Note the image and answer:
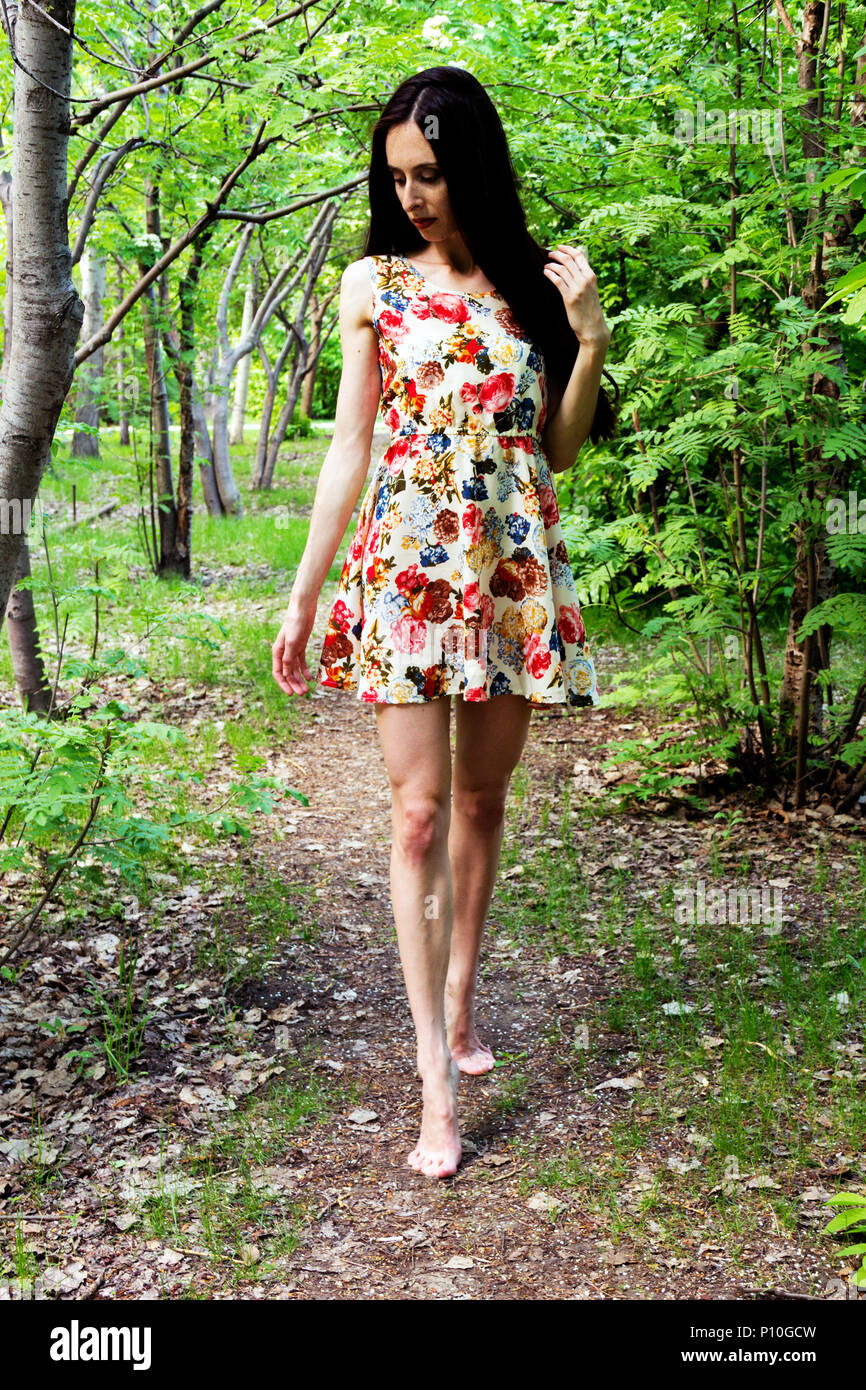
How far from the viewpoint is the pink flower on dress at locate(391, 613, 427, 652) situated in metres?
2.32

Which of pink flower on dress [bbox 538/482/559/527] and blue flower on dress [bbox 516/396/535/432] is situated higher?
blue flower on dress [bbox 516/396/535/432]

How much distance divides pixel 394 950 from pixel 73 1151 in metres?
1.28

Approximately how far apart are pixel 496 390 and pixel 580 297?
249 millimetres

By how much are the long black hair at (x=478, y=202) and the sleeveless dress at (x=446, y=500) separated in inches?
2.7

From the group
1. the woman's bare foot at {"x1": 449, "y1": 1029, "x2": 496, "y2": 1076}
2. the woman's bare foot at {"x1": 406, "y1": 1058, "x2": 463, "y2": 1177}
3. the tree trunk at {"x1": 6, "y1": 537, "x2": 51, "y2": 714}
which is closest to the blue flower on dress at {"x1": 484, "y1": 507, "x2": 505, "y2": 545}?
the woman's bare foot at {"x1": 406, "y1": 1058, "x2": 463, "y2": 1177}

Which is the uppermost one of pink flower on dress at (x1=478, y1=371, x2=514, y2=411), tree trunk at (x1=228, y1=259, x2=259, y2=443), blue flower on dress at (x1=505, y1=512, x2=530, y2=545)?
tree trunk at (x1=228, y1=259, x2=259, y2=443)

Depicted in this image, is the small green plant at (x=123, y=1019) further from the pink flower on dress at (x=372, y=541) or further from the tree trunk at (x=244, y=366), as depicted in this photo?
the tree trunk at (x=244, y=366)

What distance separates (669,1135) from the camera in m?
2.49

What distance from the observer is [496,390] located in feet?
7.64

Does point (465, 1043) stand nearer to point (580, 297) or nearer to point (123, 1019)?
point (123, 1019)

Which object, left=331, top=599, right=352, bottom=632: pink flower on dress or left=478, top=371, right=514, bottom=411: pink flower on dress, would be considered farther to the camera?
left=331, top=599, right=352, bottom=632: pink flower on dress

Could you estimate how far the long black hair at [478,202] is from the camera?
227 cm

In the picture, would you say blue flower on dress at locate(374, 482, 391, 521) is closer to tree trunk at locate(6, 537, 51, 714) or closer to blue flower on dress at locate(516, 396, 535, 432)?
blue flower on dress at locate(516, 396, 535, 432)

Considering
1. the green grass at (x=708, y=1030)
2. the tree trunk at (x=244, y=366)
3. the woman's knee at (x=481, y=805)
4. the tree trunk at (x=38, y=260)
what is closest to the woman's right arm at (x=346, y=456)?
the woman's knee at (x=481, y=805)
